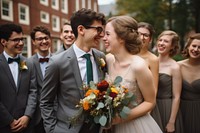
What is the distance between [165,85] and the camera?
14.3 ft

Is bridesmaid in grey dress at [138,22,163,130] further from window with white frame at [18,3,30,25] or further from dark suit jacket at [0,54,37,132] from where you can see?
window with white frame at [18,3,30,25]

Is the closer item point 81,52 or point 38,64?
point 81,52

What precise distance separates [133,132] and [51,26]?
1270 inches

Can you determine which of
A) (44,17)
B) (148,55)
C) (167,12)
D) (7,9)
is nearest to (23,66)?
(148,55)

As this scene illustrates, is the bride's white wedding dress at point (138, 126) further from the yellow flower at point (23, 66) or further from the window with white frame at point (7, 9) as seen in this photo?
the window with white frame at point (7, 9)

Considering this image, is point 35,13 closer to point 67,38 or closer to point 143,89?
point 67,38

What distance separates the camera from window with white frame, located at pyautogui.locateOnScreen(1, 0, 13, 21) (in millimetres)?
24370

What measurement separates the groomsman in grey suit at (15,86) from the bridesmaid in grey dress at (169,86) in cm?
223

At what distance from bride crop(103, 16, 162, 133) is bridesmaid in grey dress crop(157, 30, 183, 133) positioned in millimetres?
1325

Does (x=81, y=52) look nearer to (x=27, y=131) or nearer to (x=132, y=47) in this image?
(x=132, y=47)

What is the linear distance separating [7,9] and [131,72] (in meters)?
24.9

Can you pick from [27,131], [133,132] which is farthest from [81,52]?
[27,131]

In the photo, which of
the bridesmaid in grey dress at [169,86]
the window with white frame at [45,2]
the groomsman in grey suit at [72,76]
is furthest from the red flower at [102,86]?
the window with white frame at [45,2]

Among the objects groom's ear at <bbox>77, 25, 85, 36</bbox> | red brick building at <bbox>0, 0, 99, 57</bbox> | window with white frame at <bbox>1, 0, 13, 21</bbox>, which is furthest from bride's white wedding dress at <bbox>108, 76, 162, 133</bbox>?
window with white frame at <bbox>1, 0, 13, 21</bbox>
